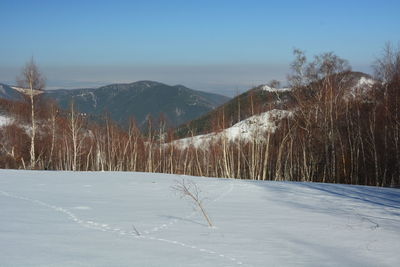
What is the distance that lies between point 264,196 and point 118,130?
22128 millimetres

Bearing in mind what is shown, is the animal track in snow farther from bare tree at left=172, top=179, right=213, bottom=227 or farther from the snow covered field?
bare tree at left=172, top=179, right=213, bottom=227

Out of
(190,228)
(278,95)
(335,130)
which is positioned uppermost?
(278,95)

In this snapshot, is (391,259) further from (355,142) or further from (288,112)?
(288,112)

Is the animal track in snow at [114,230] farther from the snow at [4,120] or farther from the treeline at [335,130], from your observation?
the snow at [4,120]

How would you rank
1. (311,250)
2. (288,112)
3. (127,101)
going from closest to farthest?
(311,250) < (288,112) < (127,101)

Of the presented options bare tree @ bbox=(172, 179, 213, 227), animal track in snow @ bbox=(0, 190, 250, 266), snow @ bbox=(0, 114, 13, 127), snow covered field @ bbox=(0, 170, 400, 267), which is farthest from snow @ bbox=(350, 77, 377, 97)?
snow @ bbox=(0, 114, 13, 127)

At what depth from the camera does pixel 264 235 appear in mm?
5598

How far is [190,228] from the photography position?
5957 mm

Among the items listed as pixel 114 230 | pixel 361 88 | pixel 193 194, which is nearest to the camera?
pixel 114 230

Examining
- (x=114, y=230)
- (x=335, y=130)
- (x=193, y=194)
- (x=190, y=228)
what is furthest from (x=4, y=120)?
(x=190, y=228)

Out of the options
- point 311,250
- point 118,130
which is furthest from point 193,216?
point 118,130

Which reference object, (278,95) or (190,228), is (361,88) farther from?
(190,228)

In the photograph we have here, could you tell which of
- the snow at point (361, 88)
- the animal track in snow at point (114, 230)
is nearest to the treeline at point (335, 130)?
the snow at point (361, 88)

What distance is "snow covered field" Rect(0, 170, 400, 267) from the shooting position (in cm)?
439
